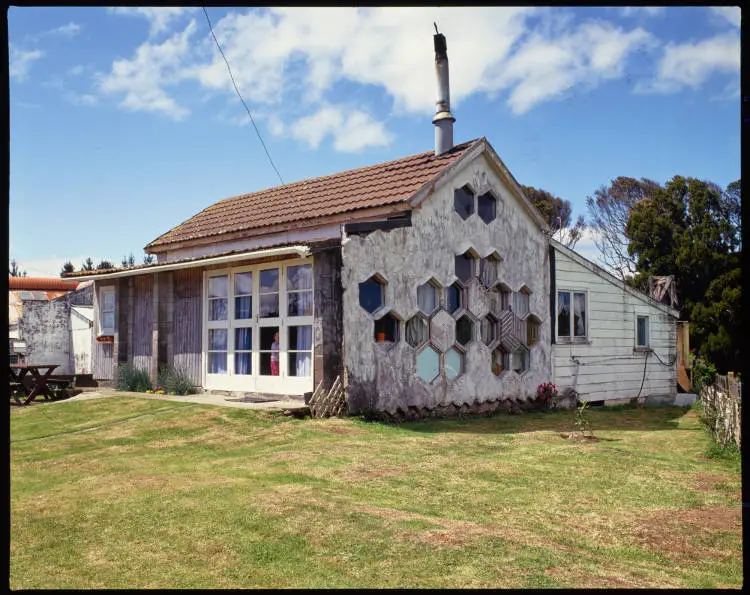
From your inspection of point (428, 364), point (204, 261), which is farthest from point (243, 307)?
point (428, 364)

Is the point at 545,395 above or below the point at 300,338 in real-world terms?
below

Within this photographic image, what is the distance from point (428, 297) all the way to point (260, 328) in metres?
3.36

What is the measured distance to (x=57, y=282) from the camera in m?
42.7

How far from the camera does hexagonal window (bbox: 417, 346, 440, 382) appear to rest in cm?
1328

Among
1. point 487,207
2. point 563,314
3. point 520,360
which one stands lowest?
point 520,360

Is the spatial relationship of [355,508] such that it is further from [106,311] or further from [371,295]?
[106,311]

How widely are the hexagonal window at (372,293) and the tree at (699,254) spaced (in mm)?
19864

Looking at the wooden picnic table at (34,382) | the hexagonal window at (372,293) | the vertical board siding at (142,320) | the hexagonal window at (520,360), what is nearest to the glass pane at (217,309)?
the vertical board siding at (142,320)

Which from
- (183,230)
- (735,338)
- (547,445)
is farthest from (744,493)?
(735,338)

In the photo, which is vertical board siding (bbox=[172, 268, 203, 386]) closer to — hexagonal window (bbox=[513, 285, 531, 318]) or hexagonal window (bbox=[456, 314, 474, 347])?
hexagonal window (bbox=[456, 314, 474, 347])

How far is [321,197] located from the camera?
1619cm

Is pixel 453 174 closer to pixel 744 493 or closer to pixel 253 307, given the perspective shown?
pixel 253 307

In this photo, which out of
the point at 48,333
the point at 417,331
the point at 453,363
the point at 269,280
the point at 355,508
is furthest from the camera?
the point at 48,333

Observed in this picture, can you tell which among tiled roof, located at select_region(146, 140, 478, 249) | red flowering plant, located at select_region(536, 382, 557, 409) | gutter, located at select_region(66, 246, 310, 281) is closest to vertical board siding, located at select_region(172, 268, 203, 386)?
gutter, located at select_region(66, 246, 310, 281)
